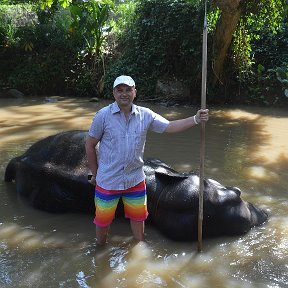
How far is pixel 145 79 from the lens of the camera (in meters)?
12.2

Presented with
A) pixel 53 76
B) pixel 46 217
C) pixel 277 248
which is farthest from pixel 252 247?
pixel 53 76

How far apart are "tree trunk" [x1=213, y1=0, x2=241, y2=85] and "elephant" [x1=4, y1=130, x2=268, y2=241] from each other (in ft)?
18.1

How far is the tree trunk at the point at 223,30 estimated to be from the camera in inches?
368

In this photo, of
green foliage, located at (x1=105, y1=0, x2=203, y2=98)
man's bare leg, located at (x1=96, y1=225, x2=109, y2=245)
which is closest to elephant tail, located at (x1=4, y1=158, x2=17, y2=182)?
man's bare leg, located at (x1=96, y1=225, x2=109, y2=245)

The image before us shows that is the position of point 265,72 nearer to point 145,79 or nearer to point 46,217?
point 145,79

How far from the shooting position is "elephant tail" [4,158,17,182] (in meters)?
5.32

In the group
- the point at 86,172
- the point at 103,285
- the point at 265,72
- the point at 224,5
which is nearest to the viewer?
the point at 103,285

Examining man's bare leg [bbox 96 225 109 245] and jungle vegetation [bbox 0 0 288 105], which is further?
jungle vegetation [bbox 0 0 288 105]

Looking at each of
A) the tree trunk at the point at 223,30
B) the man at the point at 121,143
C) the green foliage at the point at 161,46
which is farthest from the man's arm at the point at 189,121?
the green foliage at the point at 161,46

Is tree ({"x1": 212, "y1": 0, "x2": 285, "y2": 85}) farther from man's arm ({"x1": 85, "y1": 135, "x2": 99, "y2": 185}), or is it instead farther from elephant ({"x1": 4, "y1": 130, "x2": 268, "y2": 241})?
man's arm ({"x1": 85, "y1": 135, "x2": 99, "y2": 185})

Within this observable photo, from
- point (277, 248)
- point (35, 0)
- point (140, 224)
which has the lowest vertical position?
point (277, 248)

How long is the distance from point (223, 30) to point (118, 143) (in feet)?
24.7

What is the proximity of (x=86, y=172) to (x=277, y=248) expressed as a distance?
2.08 m

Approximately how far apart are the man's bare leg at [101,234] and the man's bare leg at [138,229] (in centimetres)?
24
